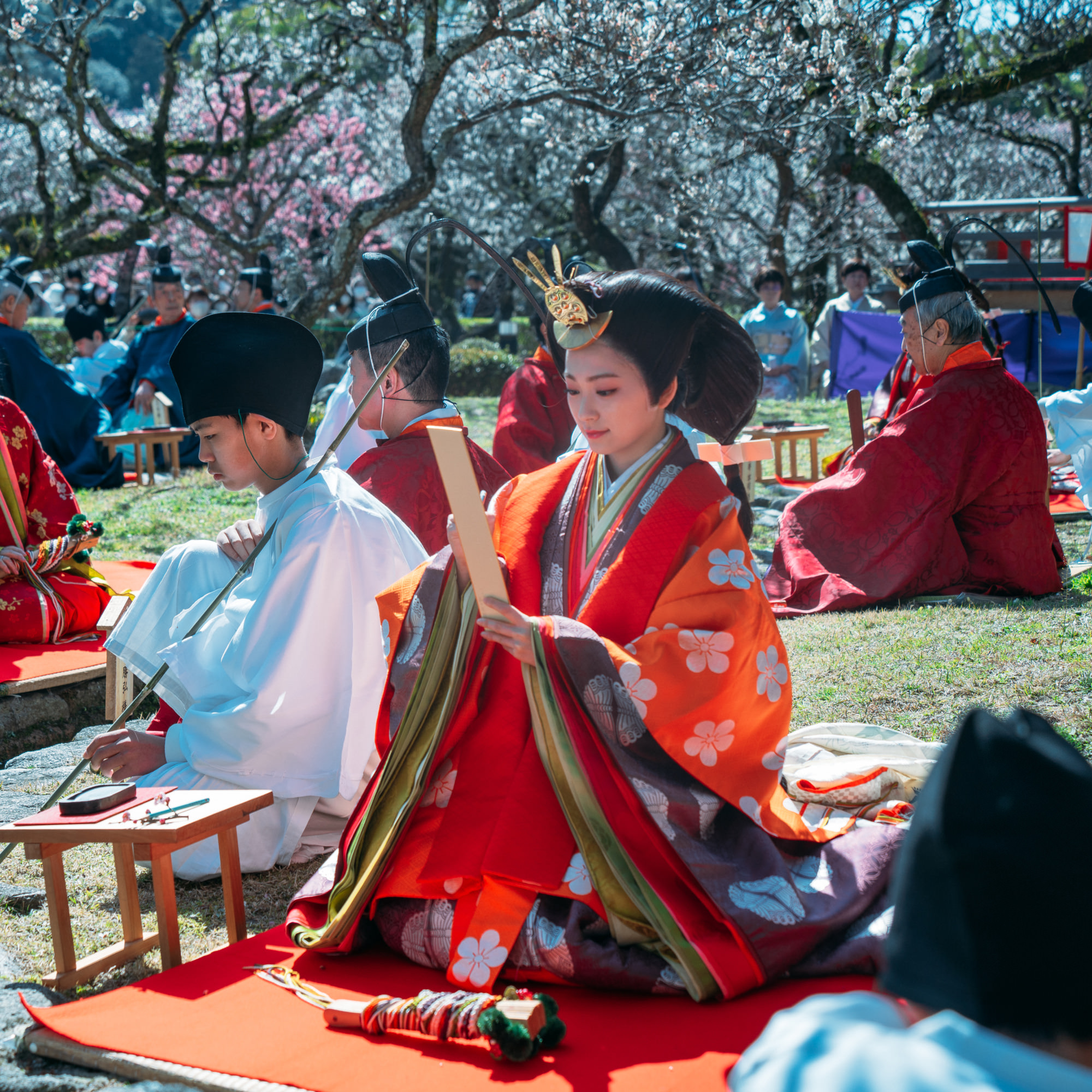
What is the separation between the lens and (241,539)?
3.77 m

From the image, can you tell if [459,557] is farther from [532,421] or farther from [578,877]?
[532,421]

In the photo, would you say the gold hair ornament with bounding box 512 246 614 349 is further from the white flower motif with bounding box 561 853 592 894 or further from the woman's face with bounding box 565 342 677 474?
the white flower motif with bounding box 561 853 592 894

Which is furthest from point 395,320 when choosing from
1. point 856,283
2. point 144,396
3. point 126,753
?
point 856,283

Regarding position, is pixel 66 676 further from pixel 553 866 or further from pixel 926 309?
pixel 926 309

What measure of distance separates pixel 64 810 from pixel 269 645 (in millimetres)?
793

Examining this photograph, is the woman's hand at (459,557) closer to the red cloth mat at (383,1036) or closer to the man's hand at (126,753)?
the red cloth mat at (383,1036)

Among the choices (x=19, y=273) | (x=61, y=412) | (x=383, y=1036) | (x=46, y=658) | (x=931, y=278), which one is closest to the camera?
(x=383, y=1036)

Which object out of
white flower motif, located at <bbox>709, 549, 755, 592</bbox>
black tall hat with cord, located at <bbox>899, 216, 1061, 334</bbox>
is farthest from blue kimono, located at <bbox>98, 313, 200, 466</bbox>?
white flower motif, located at <bbox>709, 549, 755, 592</bbox>

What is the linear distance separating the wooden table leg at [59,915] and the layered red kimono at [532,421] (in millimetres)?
4904

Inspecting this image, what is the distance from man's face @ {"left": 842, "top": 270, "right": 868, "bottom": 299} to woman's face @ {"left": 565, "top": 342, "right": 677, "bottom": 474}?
1247cm

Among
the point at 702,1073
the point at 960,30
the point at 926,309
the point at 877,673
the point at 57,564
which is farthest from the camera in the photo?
the point at 960,30

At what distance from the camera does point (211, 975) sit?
8.84ft

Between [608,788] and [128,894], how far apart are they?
4.10 feet

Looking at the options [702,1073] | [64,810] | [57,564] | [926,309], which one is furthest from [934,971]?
[926,309]
